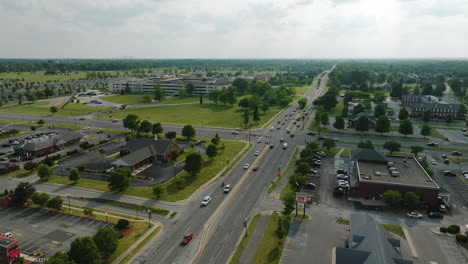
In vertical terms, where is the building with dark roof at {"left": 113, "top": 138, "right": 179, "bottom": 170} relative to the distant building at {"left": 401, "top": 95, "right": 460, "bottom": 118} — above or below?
below

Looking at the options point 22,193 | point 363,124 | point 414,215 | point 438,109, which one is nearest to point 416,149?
point 363,124

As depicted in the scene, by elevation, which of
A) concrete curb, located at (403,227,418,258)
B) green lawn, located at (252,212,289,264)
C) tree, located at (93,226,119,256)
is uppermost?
tree, located at (93,226,119,256)

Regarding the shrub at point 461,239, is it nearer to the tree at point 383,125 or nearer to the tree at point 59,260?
the tree at point 59,260

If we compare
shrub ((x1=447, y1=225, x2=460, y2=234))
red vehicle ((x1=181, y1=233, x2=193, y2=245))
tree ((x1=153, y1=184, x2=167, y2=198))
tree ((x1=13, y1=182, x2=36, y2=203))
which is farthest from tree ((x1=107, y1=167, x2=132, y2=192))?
shrub ((x1=447, y1=225, x2=460, y2=234))

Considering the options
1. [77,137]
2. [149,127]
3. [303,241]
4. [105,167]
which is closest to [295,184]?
[303,241]

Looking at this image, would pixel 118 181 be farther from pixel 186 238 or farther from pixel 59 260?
pixel 59 260

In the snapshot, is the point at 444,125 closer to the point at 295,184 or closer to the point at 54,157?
the point at 295,184

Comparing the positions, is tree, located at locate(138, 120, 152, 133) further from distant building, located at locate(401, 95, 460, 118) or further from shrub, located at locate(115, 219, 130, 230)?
distant building, located at locate(401, 95, 460, 118)
